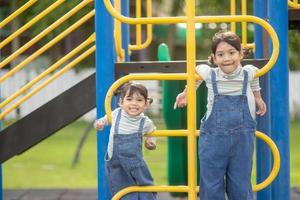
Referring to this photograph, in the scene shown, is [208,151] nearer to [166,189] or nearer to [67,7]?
[166,189]

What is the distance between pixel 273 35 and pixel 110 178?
3.42ft

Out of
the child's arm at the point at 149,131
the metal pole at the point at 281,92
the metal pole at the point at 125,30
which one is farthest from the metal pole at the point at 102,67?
the metal pole at the point at 125,30

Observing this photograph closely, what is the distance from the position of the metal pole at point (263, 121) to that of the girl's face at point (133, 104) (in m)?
0.72

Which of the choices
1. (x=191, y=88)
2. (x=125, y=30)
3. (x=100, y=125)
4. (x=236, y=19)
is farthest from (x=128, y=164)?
(x=125, y=30)

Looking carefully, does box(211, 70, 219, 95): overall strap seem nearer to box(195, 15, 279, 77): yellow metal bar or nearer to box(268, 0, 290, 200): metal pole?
box(195, 15, 279, 77): yellow metal bar

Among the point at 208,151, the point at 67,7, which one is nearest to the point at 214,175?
the point at 208,151

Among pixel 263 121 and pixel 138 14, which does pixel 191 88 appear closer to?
pixel 263 121

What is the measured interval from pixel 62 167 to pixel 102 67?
6055 millimetres

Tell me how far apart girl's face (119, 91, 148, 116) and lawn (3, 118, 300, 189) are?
4.54m

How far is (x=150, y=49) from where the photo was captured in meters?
23.6

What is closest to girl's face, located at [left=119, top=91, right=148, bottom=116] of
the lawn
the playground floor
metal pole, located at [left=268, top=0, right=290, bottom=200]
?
metal pole, located at [left=268, top=0, right=290, bottom=200]

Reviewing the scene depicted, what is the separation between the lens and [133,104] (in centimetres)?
333

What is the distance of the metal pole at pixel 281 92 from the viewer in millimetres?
3535

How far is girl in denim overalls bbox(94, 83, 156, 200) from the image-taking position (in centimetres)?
331
